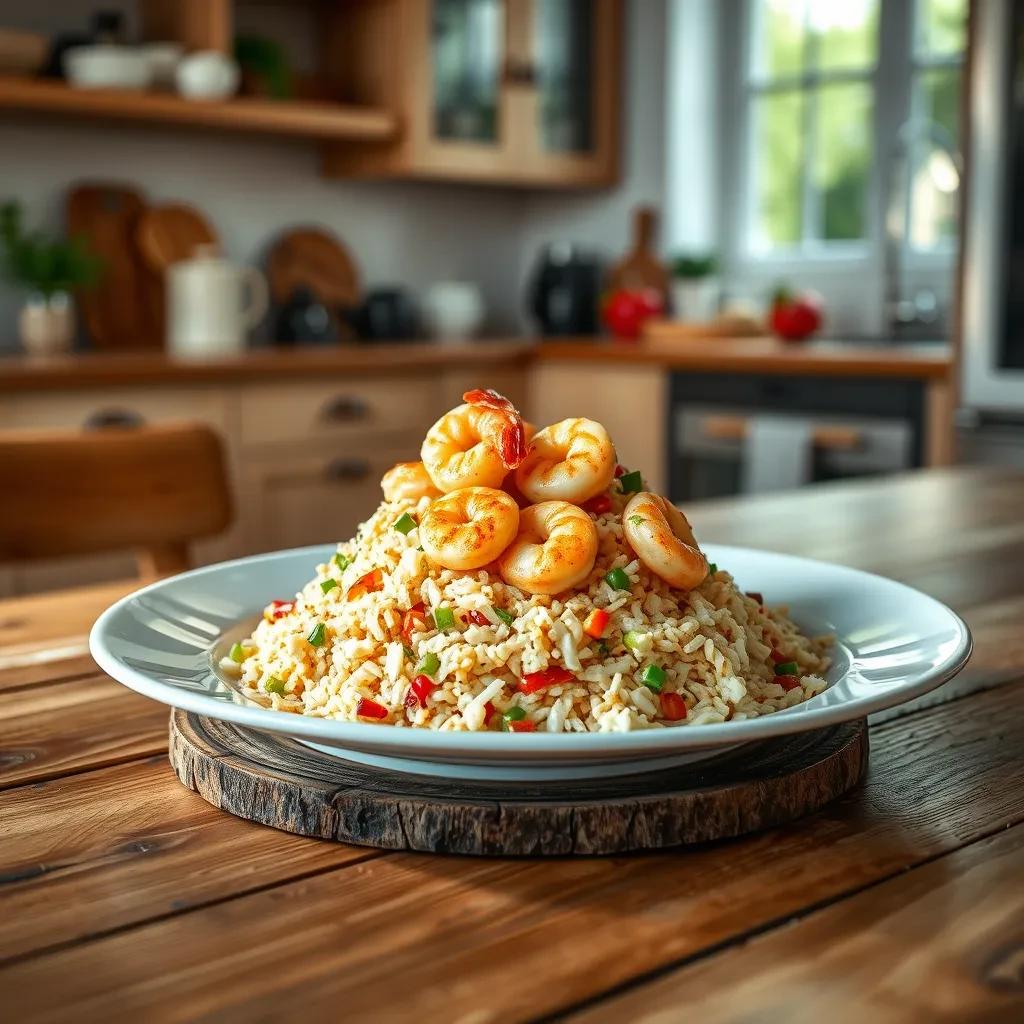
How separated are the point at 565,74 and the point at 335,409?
60.3 inches

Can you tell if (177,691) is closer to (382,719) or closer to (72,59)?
(382,719)

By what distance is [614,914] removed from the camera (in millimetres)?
583

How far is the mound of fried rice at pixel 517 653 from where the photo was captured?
0.68 m

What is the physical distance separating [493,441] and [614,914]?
0.90 feet

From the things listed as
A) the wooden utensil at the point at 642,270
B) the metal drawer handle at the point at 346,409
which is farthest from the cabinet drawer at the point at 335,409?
the wooden utensil at the point at 642,270

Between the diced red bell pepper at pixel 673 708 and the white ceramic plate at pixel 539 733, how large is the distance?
2cm

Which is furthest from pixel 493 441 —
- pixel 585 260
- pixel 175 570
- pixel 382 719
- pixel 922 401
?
pixel 585 260

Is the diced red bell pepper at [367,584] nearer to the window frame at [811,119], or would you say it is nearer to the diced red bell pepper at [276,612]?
the diced red bell pepper at [276,612]

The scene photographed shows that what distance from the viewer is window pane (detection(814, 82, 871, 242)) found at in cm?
416

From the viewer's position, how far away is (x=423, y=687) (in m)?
0.69

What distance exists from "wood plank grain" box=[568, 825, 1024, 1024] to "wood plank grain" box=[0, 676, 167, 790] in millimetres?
398

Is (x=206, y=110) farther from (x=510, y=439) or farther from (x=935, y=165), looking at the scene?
(x=510, y=439)

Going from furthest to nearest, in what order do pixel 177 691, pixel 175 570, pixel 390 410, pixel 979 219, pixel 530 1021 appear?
1. pixel 390 410
2. pixel 979 219
3. pixel 175 570
4. pixel 177 691
5. pixel 530 1021

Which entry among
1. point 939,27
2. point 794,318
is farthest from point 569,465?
point 939,27
